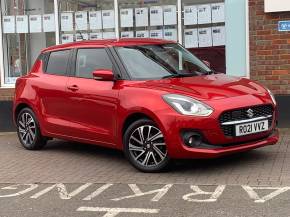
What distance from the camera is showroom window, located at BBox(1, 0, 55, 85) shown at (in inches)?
440

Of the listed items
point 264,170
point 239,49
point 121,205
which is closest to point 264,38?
point 239,49

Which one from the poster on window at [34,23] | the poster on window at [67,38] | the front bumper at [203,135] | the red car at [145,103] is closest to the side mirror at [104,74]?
the red car at [145,103]

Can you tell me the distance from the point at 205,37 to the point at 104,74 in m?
3.67

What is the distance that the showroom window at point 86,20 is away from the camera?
35.3ft

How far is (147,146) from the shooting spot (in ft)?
22.1

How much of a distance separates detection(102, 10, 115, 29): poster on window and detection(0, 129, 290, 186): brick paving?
3.00 m

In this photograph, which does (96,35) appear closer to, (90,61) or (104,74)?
(90,61)

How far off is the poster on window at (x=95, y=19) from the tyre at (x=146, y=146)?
4450 mm

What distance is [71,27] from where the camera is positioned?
11.1 metres

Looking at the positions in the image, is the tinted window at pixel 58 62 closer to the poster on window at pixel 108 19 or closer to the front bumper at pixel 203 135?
the front bumper at pixel 203 135

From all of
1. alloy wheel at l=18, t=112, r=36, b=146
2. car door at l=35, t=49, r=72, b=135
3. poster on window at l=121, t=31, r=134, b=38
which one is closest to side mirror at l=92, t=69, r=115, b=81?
car door at l=35, t=49, r=72, b=135

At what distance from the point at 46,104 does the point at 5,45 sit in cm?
364

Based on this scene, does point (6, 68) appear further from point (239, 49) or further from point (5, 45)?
point (239, 49)

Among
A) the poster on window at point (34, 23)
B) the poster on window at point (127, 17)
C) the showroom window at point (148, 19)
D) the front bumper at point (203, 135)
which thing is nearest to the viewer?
the front bumper at point (203, 135)
